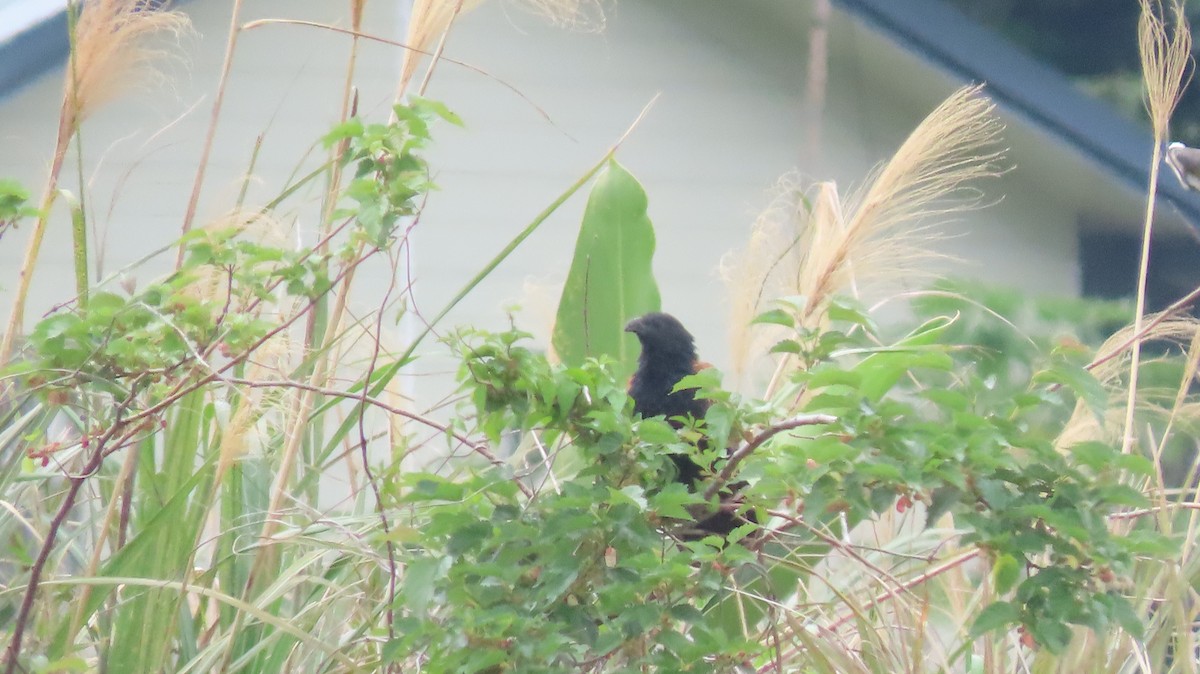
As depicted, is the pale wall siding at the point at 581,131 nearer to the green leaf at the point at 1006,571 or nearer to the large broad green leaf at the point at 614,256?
the large broad green leaf at the point at 614,256

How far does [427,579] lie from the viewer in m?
1.02

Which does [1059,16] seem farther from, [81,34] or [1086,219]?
[81,34]

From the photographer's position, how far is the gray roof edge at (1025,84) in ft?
11.4

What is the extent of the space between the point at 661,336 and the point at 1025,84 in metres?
2.18

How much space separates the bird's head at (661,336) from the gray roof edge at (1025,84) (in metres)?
2.01

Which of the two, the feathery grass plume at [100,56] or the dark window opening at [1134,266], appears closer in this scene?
the feathery grass plume at [100,56]

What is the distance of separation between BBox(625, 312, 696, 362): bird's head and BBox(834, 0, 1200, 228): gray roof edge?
2009mm

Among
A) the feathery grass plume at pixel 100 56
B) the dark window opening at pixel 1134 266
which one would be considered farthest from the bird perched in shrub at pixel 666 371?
the dark window opening at pixel 1134 266

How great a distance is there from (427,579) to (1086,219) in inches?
127

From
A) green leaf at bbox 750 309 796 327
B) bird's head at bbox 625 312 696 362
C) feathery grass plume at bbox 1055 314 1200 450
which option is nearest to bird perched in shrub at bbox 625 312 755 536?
bird's head at bbox 625 312 696 362

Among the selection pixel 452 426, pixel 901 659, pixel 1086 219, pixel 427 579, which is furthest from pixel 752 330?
pixel 1086 219

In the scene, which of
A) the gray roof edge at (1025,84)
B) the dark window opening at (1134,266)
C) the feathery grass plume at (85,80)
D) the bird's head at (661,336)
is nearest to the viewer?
the feathery grass plume at (85,80)

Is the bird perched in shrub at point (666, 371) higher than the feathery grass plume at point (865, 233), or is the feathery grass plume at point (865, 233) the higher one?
the feathery grass plume at point (865, 233)

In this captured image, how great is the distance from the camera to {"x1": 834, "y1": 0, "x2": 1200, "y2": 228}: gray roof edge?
11.4 ft
